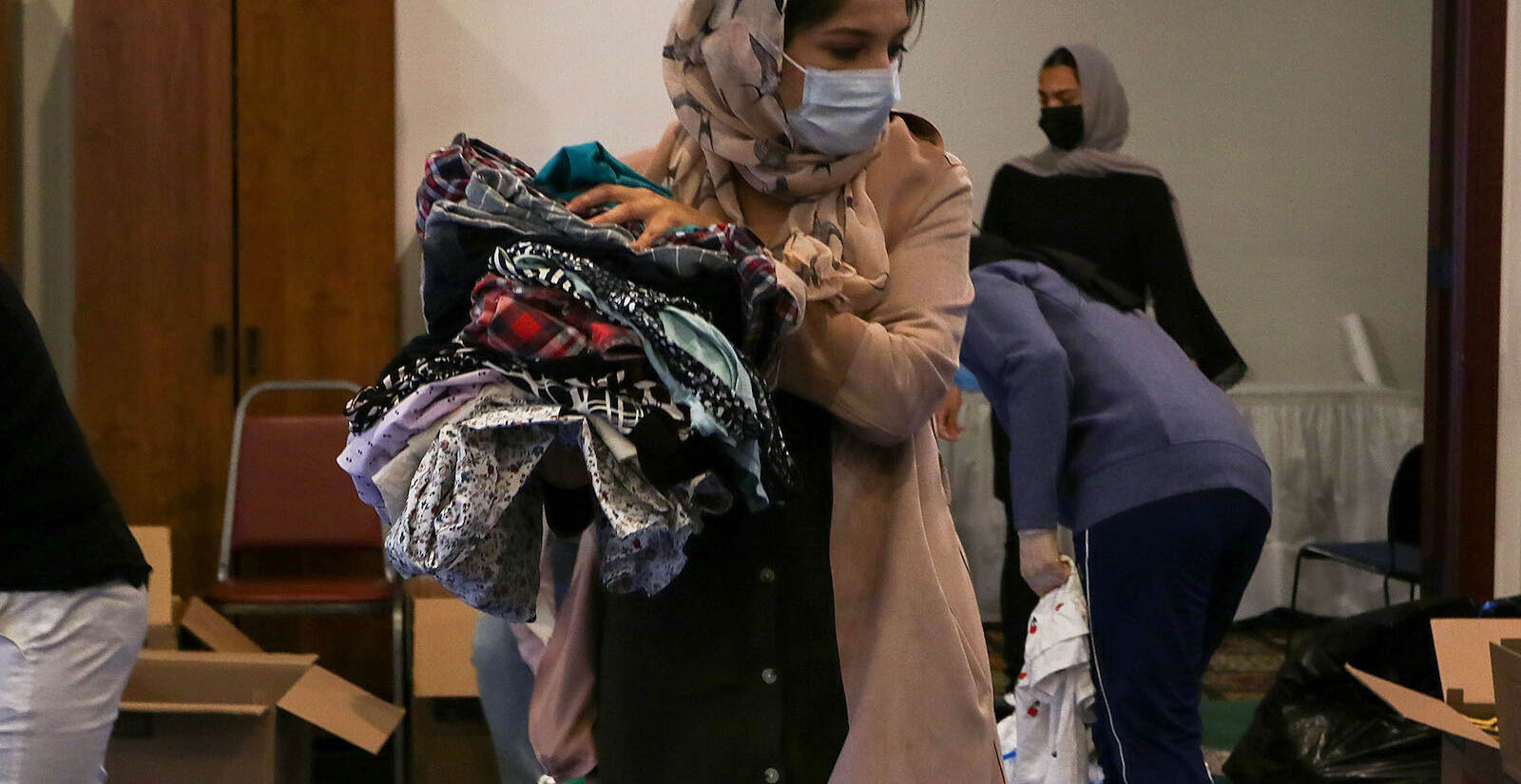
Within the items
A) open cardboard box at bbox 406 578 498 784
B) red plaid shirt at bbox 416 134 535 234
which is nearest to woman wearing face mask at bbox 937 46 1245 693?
open cardboard box at bbox 406 578 498 784

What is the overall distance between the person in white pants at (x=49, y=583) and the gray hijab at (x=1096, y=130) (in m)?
2.61

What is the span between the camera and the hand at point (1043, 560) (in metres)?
2.42

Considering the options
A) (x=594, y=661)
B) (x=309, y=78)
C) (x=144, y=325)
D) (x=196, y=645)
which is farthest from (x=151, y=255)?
(x=594, y=661)

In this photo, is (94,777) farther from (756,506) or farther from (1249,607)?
(1249,607)

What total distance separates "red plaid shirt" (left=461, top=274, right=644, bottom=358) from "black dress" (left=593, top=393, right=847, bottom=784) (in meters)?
0.24

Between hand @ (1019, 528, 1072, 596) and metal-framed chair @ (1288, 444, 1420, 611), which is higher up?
hand @ (1019, 528, 1072, 596)

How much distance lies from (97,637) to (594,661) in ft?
3.39

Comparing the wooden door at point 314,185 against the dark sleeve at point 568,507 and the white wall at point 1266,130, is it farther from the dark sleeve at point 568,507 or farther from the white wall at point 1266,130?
the dark sleeve at point 568,507

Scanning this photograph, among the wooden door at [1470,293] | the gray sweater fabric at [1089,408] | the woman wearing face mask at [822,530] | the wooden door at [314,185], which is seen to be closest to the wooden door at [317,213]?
the wooden door at [314,185]

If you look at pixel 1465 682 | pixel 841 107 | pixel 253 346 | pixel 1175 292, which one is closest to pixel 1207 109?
pixel 1175 292

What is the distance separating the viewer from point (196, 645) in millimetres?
3578

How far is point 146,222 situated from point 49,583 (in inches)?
87.5

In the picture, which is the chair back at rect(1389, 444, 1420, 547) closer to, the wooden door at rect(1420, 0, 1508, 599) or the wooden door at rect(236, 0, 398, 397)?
the wooden door at rect(1420, 0, 1508, 599)

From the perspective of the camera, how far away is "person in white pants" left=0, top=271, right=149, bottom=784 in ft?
6.24
